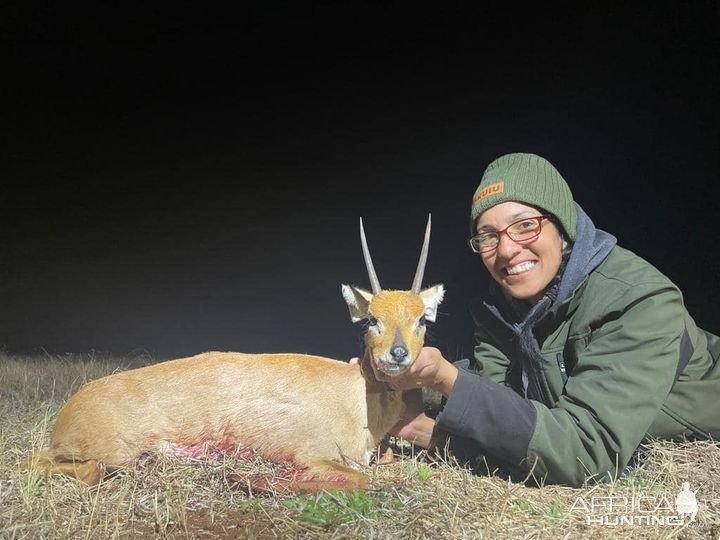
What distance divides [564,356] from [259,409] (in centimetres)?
163

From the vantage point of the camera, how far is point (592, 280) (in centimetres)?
322

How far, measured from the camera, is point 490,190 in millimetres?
3316

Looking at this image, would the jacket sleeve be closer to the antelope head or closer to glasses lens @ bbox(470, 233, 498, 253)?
the antelope head

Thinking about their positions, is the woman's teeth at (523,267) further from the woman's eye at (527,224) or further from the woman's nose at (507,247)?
the woman's eye at (527,224)

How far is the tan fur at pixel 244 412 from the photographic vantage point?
307 centimetres

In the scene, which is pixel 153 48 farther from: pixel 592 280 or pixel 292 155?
pixel 592 280

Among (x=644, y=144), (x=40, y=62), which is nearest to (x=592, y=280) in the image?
(x=644, y=144)

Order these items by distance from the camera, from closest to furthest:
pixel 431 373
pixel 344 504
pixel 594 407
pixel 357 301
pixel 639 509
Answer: pixel 344 504 → pixel 639 509 → pixel 594 407 → pixel 431 373 → pixel 357 301

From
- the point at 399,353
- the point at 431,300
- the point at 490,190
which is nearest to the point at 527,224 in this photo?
the point at 490,190

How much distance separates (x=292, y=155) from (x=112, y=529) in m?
7.15

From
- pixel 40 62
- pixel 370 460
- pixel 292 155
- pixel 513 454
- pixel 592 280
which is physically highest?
pixel 40 62


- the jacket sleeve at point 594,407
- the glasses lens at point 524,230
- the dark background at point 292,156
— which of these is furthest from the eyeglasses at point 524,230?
the dark background at point 292,156

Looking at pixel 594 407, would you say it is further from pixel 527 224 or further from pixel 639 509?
pixel 527 224

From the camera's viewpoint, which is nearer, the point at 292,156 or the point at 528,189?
the point at 528,189
